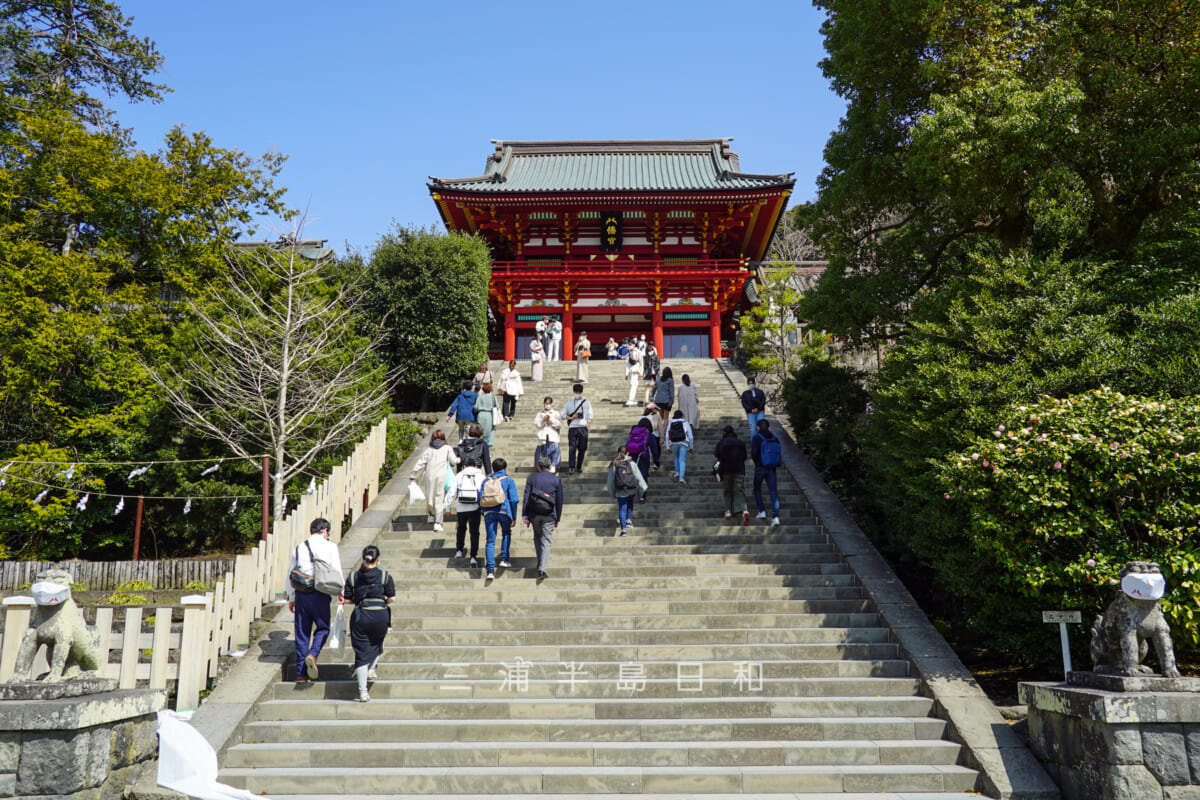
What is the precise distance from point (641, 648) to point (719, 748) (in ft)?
5.04

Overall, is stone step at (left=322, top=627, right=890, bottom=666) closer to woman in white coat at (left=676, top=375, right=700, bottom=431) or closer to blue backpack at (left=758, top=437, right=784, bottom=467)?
blue backpack at (left=758, top=437, right=784, bottom=467)

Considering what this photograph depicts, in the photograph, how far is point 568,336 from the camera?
24.5 m

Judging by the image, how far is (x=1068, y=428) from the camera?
6395 millimetres

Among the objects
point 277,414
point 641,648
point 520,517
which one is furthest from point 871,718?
point 277,414

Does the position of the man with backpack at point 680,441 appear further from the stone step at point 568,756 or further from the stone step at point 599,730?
the stone step at point 568,756

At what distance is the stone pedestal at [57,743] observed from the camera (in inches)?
180

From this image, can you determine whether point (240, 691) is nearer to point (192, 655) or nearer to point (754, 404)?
point (192, 655)

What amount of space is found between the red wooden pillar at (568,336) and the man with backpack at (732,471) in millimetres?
14254

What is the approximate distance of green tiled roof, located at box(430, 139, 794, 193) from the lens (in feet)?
85.9

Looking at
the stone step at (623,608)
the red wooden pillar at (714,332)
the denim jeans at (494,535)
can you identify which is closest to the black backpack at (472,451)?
the denim jeans at (494,535)

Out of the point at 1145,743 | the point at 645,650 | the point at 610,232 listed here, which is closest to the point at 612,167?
the point at 610,232

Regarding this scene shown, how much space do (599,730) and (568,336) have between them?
19031 millimetres

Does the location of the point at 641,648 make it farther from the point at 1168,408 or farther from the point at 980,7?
the point at 980,7

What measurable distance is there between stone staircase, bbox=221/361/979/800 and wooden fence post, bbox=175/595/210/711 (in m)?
0.69
